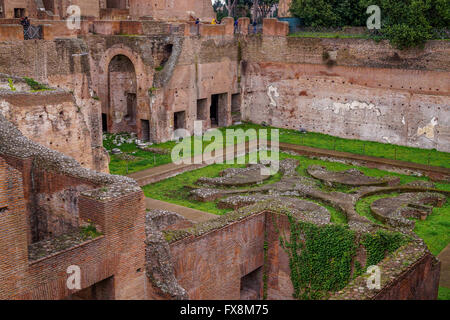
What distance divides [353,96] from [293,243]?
14151mm

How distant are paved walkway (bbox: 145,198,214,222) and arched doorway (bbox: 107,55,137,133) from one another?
8.71 metres

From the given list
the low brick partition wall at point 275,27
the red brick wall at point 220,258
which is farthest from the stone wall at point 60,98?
the low brick partition wall at point 275,27

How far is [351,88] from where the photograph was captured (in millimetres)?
24875

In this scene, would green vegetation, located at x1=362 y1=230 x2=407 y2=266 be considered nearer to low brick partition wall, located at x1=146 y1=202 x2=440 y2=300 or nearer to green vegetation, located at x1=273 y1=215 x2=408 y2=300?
green vegetation, located at x1=273 y1=215 x2=408 y2=300

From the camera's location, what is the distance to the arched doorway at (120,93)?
81.7 feet

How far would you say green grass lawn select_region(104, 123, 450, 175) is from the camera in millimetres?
21000

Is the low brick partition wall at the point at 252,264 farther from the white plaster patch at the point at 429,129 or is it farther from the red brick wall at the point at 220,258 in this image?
the white plaster patch at the point at 429,129

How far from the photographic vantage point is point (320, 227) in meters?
11.8

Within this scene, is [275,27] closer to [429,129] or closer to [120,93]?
[120,93]

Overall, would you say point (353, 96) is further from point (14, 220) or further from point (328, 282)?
point (14, 220)

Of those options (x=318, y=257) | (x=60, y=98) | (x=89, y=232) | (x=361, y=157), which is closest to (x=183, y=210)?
(x=60, y=98)

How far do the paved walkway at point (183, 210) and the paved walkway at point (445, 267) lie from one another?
6.01 m

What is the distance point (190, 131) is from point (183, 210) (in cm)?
1010

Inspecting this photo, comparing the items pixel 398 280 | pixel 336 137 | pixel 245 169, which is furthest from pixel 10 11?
pixel 398 280
